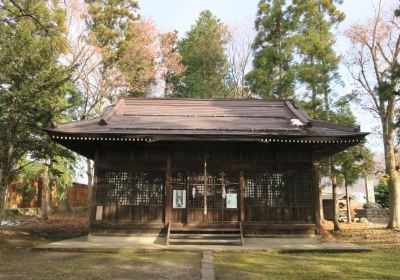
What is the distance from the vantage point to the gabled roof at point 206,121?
12.6m

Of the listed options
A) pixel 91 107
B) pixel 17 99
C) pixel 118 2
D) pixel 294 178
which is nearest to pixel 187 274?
pixel 294 178

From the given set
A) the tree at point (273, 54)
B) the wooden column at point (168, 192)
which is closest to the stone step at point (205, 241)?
the wooden column at point (168, 192)

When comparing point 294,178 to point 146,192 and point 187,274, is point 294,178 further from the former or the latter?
point 187,274

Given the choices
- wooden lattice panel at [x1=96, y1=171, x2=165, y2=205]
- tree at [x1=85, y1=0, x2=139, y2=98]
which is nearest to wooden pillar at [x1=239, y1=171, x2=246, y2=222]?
wooden lattice panel at [x1=96, y1=171, x2=165, y2=205]

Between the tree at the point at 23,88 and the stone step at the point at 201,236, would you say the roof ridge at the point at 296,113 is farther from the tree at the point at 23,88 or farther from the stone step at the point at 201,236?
the tree at the point at 23,88

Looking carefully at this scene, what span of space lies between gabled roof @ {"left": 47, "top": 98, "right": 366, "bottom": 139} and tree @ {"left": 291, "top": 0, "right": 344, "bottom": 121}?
380 centimetres

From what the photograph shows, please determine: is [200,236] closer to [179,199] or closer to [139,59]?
[179,199]

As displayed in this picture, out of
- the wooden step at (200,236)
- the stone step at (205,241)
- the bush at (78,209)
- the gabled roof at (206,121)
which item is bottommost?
the stone step at (205,241)

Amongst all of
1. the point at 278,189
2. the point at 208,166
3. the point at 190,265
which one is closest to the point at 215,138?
the point at 208,166

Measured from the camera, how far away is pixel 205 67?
114 feet

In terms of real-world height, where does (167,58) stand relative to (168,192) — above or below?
above

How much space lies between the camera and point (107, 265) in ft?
30.5

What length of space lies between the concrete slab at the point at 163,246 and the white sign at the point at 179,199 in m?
1.29

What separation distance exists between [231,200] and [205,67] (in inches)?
915
